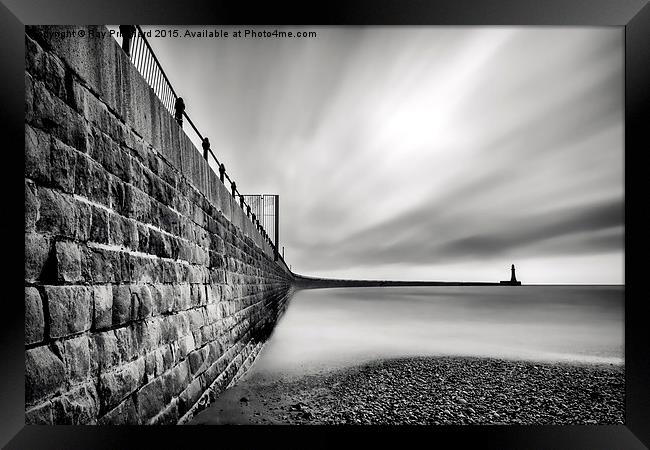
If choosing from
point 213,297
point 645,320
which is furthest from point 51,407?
point 645,320

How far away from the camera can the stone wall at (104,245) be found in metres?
1.95

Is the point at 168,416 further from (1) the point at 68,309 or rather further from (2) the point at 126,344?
(1) the point at 68,309

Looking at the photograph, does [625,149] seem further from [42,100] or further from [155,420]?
[155,420]

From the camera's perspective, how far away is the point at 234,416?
4832 millimetres

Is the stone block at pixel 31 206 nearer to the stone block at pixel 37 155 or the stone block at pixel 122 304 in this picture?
the stone block at pixel 37 155

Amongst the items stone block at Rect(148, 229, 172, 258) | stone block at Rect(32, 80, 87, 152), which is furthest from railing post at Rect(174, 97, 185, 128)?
stone block at Rect(32, 80, 87, 152)

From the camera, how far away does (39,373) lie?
6.19ft

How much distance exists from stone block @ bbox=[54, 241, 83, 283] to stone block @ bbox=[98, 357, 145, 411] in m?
0.71

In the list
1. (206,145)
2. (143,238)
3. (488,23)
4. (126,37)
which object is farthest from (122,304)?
(206,145)

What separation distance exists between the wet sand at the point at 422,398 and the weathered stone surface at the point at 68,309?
2561 mm

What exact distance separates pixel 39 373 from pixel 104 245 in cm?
85

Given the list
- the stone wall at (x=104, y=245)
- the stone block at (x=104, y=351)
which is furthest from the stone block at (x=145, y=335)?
the stone block at (x=104, y=351)

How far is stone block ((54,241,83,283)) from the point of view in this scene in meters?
2.01

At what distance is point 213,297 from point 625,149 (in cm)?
480
